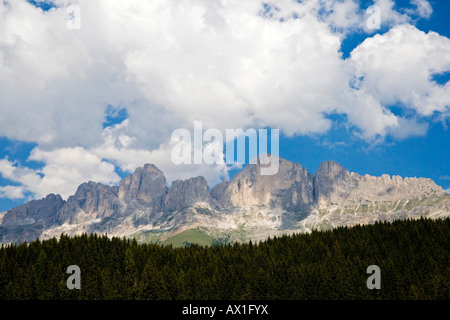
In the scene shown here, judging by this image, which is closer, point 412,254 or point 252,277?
point 252,277

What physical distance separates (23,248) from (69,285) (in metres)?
48.9

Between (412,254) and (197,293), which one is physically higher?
(412,254)

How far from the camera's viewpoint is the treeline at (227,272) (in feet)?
460

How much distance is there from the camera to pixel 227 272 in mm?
170125

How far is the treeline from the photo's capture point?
14025cm
